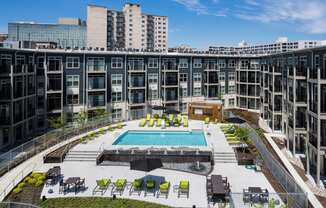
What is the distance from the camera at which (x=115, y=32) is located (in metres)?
113

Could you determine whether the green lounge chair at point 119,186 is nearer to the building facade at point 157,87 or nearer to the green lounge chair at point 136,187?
the green lounge chair at point 136,187

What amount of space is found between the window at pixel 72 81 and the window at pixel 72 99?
135 cm

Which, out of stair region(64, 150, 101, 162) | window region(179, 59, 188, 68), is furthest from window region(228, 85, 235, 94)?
stair region(64, 150, 101, 162)

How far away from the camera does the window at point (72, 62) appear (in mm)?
43562

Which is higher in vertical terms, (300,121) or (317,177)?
(300,121)

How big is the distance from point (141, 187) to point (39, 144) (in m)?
14.6

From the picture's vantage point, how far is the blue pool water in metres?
32.9

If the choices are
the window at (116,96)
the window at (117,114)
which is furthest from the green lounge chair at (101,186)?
the window at (116,96)

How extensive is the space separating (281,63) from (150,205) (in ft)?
97.1

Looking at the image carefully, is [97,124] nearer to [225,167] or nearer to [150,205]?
[225,167]

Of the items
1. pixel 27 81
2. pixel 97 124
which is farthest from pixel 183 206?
pixel 27 81

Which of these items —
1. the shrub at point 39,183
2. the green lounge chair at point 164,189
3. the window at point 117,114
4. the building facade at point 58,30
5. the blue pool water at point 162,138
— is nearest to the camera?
the green lounge chair at point 164,189

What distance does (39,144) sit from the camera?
30.4 meters

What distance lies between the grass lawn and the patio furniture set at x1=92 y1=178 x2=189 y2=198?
1.15 m
